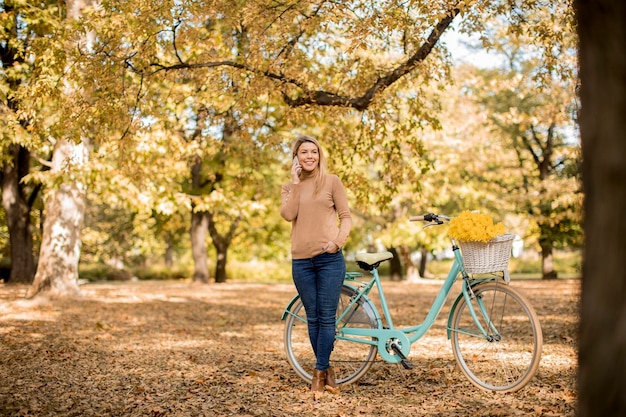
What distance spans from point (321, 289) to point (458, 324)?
1.09m

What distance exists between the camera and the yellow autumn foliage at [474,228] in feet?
14.7

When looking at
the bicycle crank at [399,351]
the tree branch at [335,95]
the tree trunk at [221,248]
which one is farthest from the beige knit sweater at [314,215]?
the tree trunk at [221,248]

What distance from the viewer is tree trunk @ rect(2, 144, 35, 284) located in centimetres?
1685

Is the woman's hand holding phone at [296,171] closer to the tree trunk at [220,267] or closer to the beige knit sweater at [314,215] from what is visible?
the beige knit sweater at [314,215]

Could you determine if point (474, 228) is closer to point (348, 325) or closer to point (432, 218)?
point (432, 218)

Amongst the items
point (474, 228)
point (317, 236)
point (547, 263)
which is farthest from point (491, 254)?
point (547, 263)

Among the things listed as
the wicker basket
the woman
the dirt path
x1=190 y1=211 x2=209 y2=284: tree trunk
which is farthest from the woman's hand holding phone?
x1=190 y1=211 x2=209 y2=284: tree trunk

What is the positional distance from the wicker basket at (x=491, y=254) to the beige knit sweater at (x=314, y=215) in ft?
2.97

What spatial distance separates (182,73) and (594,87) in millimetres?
6491

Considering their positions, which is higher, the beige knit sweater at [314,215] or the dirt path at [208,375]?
the beige knit sweater at [314,215]

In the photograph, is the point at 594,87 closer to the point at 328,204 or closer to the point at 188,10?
the point at 328,204

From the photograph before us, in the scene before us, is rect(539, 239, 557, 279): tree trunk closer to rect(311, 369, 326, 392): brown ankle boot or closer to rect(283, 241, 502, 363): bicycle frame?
rect(283, 241, 502, 363): bicycle frame

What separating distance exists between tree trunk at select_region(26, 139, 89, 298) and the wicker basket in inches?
371

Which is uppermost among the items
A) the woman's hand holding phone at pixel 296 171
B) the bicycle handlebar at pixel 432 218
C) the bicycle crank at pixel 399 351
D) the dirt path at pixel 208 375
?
the woman's hand holding phone at pixel 296 171
